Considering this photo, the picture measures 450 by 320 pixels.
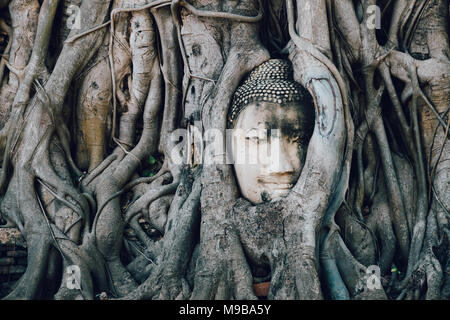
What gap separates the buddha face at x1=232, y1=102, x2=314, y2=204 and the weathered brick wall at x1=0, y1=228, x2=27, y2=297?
1.85 m

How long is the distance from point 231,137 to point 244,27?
0.98 metres

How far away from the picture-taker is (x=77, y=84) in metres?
4.86

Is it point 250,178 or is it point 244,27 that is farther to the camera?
point 244,27

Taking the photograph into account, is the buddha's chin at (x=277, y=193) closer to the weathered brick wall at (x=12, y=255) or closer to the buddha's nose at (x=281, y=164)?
the buddha's nose at (x=281, y=164)

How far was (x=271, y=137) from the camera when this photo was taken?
3842 mm

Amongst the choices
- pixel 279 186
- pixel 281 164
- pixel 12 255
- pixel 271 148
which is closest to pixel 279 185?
pixel 279 186

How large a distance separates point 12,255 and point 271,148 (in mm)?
2215

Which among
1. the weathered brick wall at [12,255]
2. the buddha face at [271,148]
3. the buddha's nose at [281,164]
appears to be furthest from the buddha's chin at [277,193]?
the weathered brick wall at [12,255]

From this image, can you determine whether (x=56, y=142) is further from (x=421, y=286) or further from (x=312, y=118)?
(x=421, y=286)

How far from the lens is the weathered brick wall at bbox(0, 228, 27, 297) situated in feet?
14.3

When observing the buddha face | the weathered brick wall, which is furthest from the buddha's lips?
the weathered brick wall

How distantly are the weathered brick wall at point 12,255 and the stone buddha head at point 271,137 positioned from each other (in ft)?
6.02

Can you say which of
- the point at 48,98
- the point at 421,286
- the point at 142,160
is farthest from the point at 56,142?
the point at 421,286

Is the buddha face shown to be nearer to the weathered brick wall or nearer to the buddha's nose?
the buddha's nose
